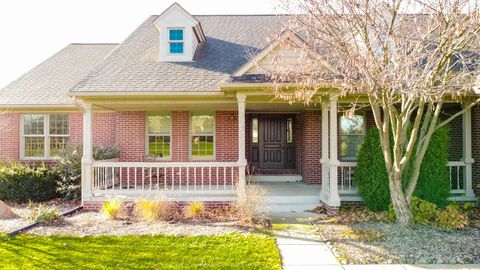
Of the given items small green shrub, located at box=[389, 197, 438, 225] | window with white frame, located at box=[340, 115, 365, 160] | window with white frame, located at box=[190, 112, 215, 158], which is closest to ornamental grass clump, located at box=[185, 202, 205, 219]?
window with white frame, located at box=[190, 112, 215, 158]

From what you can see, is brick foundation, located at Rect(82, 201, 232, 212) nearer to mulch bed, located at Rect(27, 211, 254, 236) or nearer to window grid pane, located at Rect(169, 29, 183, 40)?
mulch bed, located at Rect(27, 211, 254, 236)

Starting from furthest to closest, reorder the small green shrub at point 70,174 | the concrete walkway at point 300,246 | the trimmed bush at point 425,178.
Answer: the small green shrub at point 70,174 < the trimmed bush at point 425,178 < the concrete walkway at point 300,246

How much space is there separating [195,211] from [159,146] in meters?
4.44

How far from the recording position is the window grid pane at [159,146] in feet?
40.3

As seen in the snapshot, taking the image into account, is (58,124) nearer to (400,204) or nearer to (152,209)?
(152,209)

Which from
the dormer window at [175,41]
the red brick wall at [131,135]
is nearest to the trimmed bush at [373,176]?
the dormer window at [175,41]

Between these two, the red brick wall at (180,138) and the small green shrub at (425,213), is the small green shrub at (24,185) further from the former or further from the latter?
Answer: the small green shrub at (425,213)

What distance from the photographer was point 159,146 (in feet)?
40.4

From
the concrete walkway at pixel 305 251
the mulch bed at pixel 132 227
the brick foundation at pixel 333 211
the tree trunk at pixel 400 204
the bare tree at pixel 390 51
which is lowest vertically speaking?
the concrete walkway at pixel 305 251

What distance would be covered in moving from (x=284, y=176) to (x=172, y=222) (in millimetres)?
5751

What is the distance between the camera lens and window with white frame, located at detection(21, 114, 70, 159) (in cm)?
1289

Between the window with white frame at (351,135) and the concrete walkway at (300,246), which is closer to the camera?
the concrete walkway at (300,246)

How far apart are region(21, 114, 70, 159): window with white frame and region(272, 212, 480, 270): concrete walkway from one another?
9050 millimetres

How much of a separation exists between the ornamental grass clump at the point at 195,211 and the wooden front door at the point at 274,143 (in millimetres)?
5372
